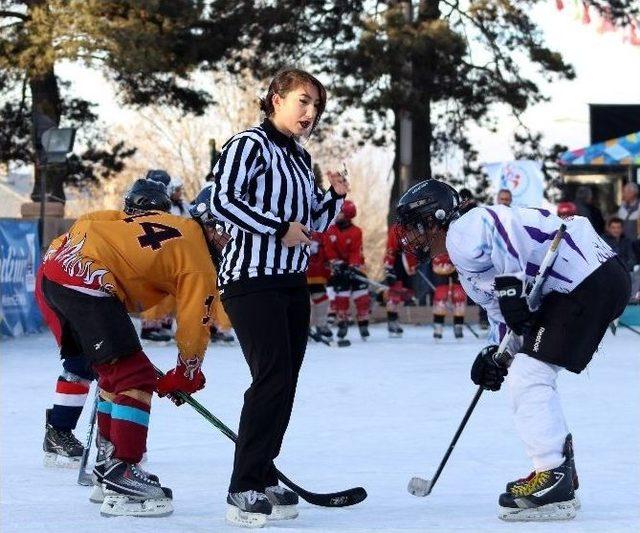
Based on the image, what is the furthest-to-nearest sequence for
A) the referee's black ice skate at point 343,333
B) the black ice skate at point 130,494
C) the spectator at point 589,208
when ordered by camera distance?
the spectator at point 589,208 < the referee's black ice skate at point 343,333 < the black ice skate at point 130,494

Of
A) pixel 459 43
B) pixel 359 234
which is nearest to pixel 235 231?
pixel 359 234

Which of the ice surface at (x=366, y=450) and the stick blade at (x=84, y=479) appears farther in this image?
the stick blade at (x=84, y=479)

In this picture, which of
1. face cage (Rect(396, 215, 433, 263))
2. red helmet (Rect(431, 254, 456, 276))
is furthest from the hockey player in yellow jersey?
red helmet (Rect(431, 254, 456, 276))

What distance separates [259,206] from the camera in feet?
14.6

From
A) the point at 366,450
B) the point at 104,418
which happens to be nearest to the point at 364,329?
the point at 366,450

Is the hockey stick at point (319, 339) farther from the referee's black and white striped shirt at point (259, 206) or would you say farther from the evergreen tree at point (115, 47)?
the referee's black and white striped shirt at point (259, 206)

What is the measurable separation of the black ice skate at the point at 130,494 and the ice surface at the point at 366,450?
5 cm

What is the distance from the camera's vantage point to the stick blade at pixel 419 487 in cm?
486

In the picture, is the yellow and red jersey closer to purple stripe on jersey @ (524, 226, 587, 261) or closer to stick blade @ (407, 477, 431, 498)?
stick blade @ (407, 477, 431, 498)

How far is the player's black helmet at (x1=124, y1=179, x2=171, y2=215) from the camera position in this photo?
17.5ft

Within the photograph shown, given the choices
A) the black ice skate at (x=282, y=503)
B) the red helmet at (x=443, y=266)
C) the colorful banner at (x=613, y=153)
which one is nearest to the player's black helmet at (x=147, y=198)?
the black ice skate at (x=282, y=503)

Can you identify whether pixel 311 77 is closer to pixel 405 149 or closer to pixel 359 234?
pixel 359 234

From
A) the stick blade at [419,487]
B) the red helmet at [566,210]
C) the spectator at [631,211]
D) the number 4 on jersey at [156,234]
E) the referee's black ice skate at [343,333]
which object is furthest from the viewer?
the spectator at [631,211]

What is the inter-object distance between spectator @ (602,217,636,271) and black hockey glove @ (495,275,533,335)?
978 centimetres
